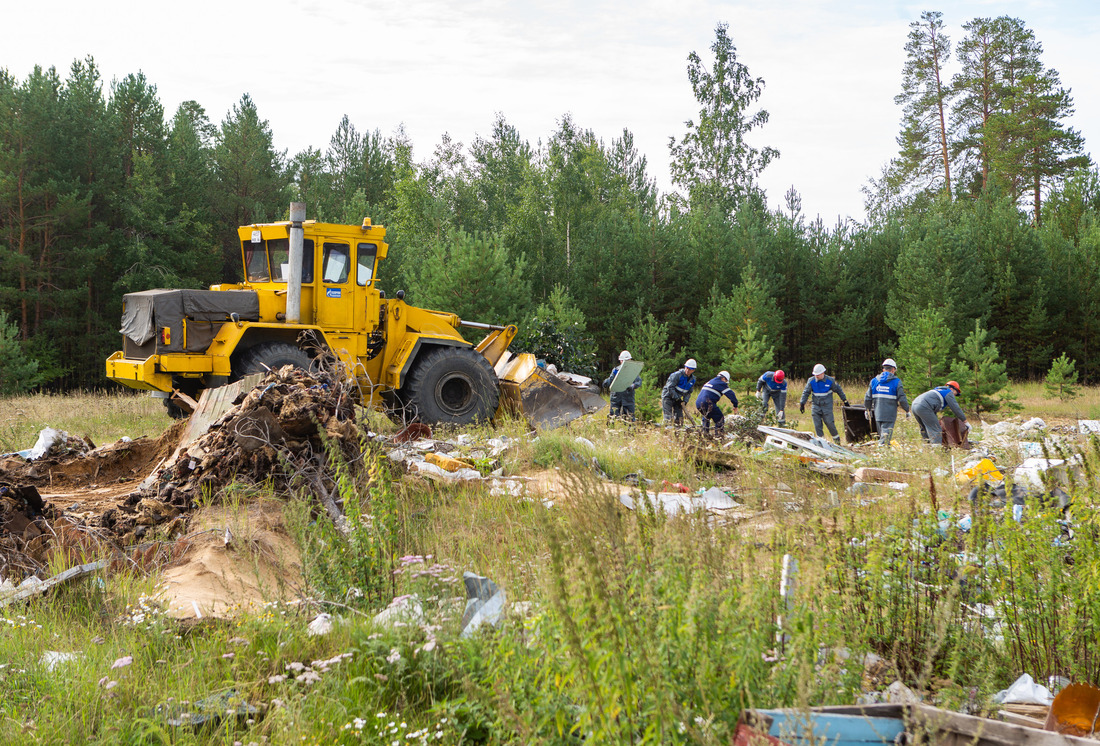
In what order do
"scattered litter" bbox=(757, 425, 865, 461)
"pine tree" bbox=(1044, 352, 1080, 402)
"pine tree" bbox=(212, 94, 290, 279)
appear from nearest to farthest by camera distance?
"scattered litter" bbox=(757, 425, 865, 461)
"pine tree" bbox=(1044, 352, 1080, 402)
"pine tree" bbox=(212, 94, 290, 279)

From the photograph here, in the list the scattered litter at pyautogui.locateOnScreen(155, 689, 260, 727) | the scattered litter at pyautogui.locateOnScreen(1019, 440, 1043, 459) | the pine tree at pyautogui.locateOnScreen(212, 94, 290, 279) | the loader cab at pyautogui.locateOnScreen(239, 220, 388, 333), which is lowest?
the scattered litter at pyautogui.locateOnScreen(155, 689, 260, 727)

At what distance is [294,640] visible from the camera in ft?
11.3

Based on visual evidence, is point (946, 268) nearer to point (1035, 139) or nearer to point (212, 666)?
point (1035, 139)

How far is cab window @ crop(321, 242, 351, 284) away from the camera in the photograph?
10.9 m

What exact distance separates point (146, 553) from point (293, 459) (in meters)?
1.34

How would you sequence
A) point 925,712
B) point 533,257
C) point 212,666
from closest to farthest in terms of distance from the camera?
1. point 925,712
2. point 212,666
3. point 533,257

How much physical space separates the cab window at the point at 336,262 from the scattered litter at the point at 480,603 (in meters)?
7.95

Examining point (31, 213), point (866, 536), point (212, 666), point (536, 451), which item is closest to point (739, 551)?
point (866, 536)

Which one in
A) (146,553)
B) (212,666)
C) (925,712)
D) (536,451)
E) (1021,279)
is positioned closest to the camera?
(925,712)

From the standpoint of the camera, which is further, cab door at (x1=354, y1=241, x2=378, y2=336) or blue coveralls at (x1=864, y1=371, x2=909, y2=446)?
blue coveralls at (x1=864, y1=371, x2=909, y2=446)

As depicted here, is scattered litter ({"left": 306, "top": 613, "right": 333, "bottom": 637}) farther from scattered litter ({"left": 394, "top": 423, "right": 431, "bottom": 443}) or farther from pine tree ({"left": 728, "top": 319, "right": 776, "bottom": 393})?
pine tree ({"left": 728, "top": 319, "right": 776, "bottom": 393})

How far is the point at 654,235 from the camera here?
28594mm

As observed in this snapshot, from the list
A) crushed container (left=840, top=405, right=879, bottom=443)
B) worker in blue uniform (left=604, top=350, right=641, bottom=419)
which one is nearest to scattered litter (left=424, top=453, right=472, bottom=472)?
worker in blue uniform (left=604, top=350, right=641, bottom=419)

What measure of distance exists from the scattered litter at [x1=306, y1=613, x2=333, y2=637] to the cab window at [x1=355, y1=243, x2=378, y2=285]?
8.01m
